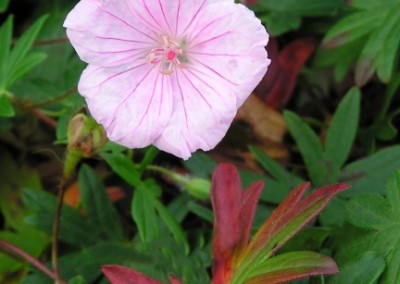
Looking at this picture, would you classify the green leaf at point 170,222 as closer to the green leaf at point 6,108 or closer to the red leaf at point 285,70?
the green leaf at point 6,108

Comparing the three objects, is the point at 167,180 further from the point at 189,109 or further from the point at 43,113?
the point at 189,109

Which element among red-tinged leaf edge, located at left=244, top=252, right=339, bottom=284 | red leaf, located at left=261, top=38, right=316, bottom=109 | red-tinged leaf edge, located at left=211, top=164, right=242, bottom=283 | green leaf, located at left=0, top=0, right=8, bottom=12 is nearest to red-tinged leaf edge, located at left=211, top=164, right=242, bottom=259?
red-tinged leaf edge, located at left=211, top=164, right=242, bottom=283

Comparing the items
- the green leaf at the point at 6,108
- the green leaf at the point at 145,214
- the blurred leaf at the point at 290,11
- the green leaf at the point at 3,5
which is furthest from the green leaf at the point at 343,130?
the green leaf at the point at 3,5

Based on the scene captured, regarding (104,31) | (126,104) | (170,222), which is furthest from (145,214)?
(104,31)

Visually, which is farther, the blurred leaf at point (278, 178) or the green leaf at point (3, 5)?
the green leaf at point (3, 5)

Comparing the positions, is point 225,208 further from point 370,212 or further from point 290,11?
point 290,11

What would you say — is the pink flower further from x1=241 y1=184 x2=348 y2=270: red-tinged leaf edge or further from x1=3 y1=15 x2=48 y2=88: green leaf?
x1=3 y1=15 x2=48 y2=88: green leaf
